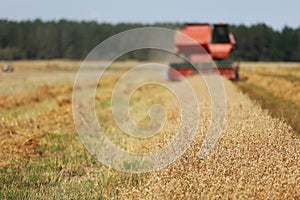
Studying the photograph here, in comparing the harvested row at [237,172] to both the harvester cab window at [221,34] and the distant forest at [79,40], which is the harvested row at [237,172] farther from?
the distant forest at [79,40]

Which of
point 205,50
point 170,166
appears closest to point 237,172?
point 170,166

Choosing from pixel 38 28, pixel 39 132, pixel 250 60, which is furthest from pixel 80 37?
pixel 39 132

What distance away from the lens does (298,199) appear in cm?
459

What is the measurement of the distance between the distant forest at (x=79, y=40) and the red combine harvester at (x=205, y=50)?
63.0 m

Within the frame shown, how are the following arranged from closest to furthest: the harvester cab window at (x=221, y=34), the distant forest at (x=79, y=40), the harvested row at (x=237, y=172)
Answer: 1. the harvested row at (x=237, y=172)
2. the harvester cab window at (x=221, y=34)
3. the distant forest at (x=79, y=40)

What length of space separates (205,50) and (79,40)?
83279mm

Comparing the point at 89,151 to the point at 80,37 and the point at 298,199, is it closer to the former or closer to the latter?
the point at 298,199

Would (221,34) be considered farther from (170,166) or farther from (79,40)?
(79,40)

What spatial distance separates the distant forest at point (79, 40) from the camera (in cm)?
9088

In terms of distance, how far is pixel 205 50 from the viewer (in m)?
24.6

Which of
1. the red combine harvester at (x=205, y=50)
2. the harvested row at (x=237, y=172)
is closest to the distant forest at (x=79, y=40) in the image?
the red combine harvester at (x=205, y=50)

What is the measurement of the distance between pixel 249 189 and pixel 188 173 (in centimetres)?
99

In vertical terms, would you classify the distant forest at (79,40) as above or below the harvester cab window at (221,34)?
below

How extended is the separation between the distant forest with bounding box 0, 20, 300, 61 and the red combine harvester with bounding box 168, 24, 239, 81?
63.0 m
